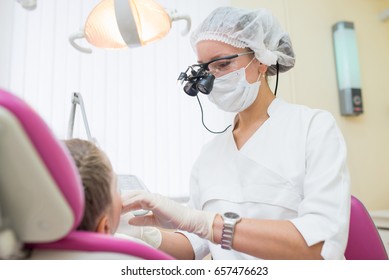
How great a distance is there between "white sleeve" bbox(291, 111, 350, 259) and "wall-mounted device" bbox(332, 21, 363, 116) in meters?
1.59

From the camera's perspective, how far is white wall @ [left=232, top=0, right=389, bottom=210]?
2463mm

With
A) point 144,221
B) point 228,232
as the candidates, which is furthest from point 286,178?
point 144,221

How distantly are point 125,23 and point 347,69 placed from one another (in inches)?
79.2

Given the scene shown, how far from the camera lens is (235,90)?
1231mm

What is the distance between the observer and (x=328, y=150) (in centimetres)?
103

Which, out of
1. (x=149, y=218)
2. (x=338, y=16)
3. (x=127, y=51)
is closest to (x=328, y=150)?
(x=149, y=218)

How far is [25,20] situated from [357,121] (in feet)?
8.35

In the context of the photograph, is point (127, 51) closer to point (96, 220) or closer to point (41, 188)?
point (96, 220)

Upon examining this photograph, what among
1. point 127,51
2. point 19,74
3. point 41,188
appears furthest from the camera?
point 127,51

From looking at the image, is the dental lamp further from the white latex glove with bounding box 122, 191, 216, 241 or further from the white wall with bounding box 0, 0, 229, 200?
the white wall with bounding box 0, 0, 229, 200

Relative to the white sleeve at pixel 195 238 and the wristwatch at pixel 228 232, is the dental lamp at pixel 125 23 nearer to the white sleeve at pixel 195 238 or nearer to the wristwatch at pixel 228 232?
the white sleeve at pixel 195 238

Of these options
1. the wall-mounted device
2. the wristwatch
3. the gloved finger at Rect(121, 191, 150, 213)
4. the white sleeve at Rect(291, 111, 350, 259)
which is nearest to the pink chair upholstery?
the white sleeve at Rect(291, 111, 350, 259)

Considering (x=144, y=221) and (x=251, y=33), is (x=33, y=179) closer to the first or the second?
(x=144, y=221)

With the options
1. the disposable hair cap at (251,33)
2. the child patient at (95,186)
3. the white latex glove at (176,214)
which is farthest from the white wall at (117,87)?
the child patient at (95,186)
